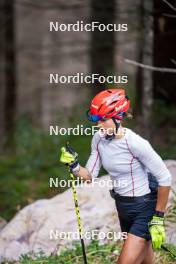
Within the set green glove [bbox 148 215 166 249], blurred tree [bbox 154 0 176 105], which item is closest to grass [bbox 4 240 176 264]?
green glove [bbox 148 215 166 249]

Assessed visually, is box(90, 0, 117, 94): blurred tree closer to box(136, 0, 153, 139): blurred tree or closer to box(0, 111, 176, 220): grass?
box(0, 111, 176, 220): grass

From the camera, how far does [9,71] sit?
14.2m

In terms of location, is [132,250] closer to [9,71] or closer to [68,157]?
[68,157]

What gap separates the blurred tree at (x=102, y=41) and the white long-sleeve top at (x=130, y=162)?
221 inches

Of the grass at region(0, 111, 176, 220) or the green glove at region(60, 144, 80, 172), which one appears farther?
the grass at region(0, 111, 176, 220)

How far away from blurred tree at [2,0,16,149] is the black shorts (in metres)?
8.14

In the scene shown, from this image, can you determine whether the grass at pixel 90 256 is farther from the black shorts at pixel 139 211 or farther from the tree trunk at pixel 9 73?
the tree trunk at pixel 9 73

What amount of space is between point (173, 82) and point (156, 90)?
0.30 meters

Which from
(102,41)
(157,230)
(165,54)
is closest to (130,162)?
(157,230)

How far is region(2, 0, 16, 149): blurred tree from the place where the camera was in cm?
1332

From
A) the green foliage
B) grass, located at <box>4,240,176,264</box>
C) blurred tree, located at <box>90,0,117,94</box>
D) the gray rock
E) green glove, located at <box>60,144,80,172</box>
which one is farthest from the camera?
blurred tree, located at <box>90,0,117,94</box>

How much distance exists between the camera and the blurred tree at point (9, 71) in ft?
43.7

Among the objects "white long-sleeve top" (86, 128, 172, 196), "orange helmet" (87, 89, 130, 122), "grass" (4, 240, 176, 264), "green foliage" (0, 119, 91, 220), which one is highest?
"orange helmet" (87, 89, 130, 122)

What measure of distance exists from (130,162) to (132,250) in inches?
25.6
